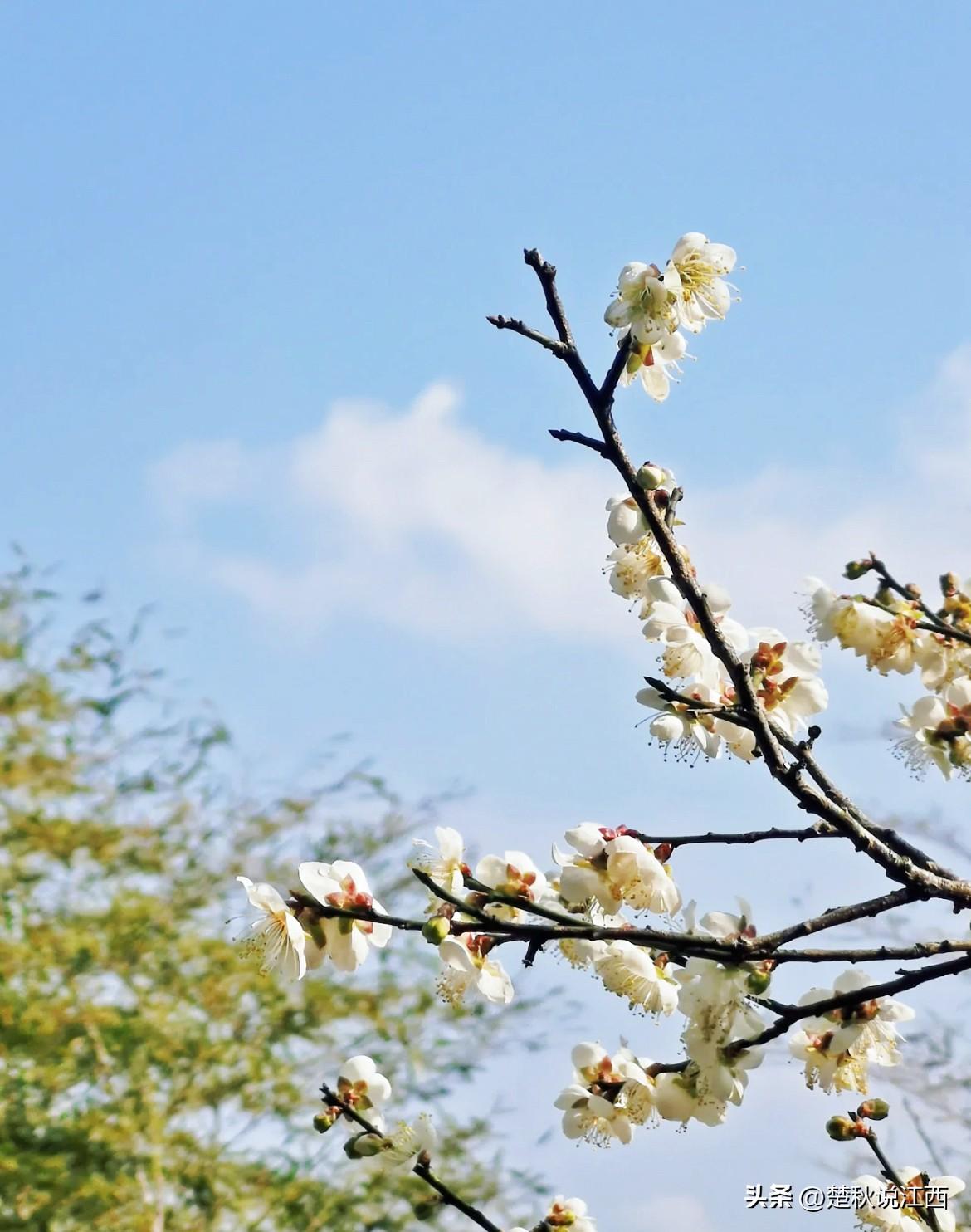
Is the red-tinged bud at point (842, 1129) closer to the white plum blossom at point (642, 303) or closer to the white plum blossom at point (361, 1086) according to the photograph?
the white plum blossom at point (361, 1086)

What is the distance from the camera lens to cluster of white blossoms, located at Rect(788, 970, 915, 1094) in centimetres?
139

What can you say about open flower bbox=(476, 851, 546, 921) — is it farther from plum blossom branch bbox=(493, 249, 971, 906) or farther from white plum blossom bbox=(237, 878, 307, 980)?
plum blossom branch bbox=(493, 249, 971, 906)

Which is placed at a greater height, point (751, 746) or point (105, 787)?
point (105, 787)

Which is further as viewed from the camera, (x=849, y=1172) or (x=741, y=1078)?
(x=849, y=1172)

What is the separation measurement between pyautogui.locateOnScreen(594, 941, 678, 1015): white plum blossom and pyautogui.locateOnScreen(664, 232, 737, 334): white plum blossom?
631mm

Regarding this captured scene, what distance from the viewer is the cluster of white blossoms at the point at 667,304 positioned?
1.26 m

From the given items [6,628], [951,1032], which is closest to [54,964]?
[6,628]

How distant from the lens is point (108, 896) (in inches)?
195

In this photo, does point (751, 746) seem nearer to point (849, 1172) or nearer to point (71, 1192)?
point (849, 1172)

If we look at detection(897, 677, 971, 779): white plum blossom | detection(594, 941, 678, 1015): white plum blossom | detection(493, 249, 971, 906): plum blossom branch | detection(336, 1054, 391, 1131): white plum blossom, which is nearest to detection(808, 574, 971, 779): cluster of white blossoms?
detection(897, 677, 971, 779): white plum blossom

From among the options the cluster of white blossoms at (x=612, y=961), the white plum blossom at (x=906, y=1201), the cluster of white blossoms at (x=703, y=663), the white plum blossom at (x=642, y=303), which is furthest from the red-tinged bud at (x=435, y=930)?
the white plum blossom at (x=906, y=1201)

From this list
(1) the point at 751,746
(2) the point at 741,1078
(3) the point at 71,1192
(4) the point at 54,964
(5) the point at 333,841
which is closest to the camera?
(2) the point at 741,1078

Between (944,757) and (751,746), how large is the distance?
265 mm

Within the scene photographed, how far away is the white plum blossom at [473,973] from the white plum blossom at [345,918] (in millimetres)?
73
